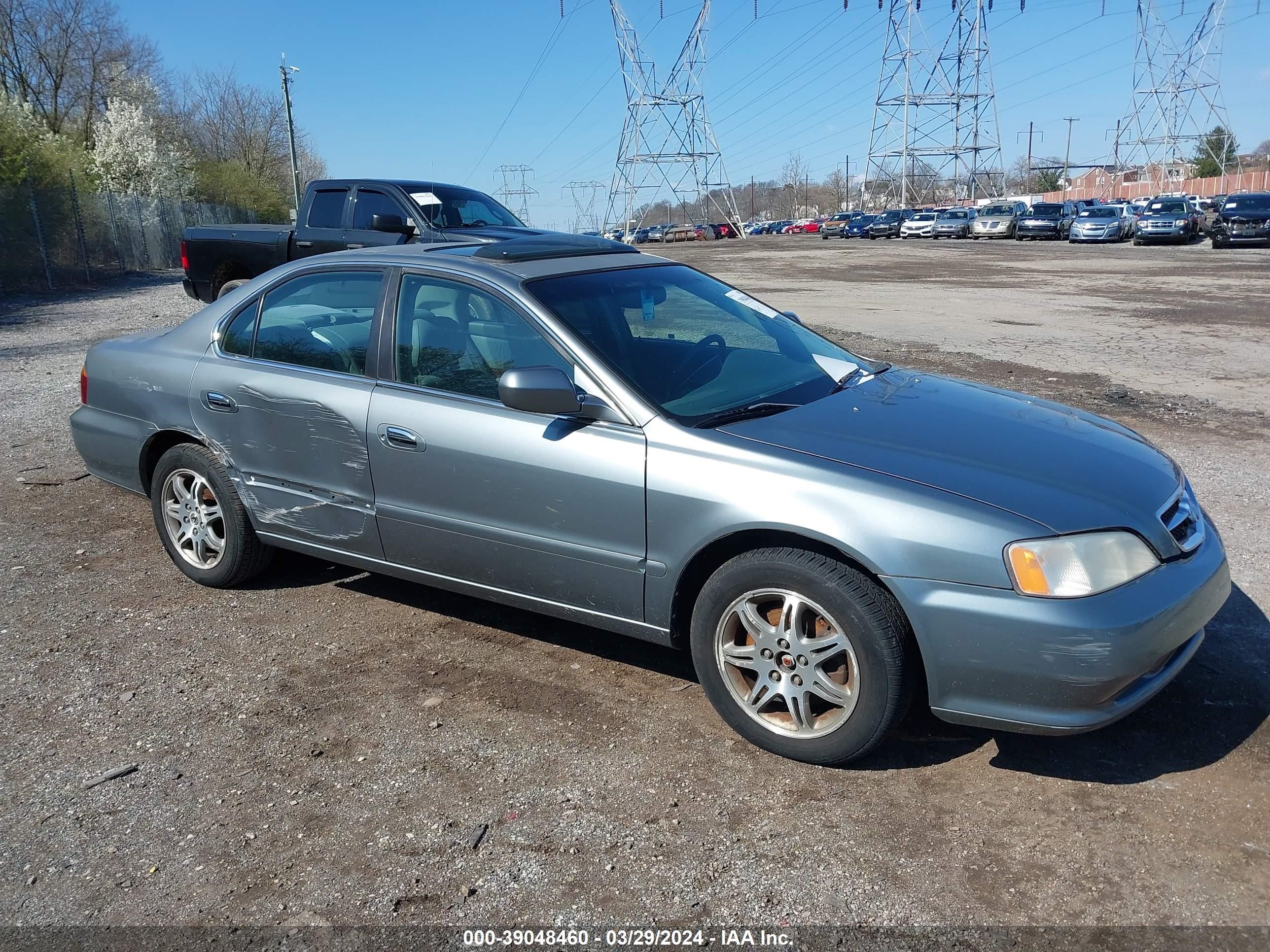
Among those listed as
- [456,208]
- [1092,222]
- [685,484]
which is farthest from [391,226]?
[1092,222]

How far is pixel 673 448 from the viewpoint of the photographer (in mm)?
3363

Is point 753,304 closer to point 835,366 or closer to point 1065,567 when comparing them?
point 835,366

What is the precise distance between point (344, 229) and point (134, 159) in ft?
114

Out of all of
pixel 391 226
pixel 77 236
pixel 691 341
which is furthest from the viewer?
pixel 77 236

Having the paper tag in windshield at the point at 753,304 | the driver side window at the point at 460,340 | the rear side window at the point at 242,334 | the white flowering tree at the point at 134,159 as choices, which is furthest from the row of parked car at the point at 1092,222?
the rear side window at the point at 242,334

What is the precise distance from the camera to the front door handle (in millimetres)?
3879

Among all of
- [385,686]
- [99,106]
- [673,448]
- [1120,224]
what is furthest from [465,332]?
[99,106]

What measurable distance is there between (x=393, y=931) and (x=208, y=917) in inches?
19.7

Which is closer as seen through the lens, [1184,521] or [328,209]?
[1184,521]

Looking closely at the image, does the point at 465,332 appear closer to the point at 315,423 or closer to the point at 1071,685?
the point at 315,423

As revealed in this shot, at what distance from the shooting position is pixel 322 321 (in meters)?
4.37

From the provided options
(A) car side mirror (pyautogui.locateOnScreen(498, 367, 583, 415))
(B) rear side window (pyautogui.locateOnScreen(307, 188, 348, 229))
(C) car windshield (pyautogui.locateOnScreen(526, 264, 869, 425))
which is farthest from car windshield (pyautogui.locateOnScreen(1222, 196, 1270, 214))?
(A) car side mirror (pyautogui.locateOnScreen(498, 367, 583, 415))

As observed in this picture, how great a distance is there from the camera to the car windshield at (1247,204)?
3325 centimetres

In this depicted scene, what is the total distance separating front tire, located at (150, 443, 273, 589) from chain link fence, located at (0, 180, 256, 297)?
18.1m
